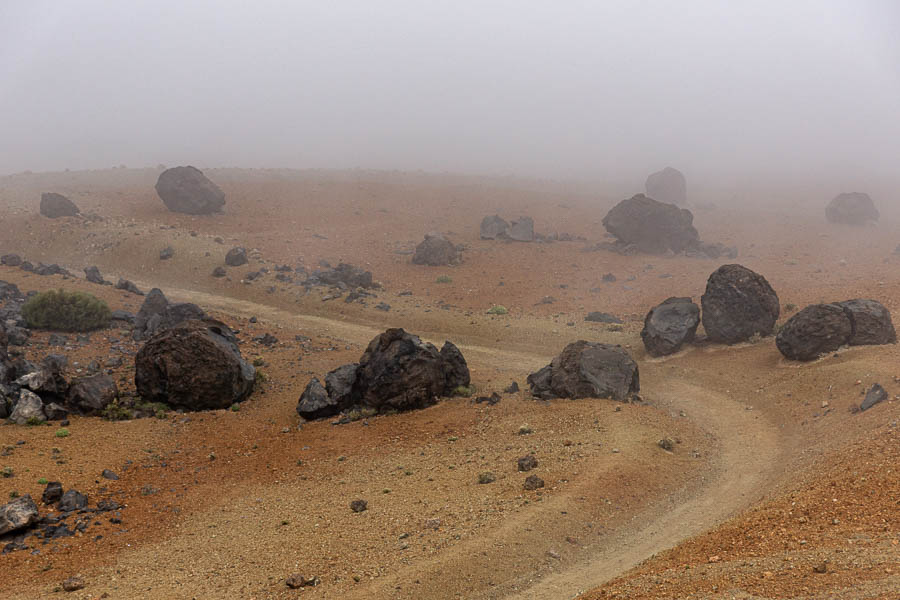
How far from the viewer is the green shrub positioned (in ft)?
88.8

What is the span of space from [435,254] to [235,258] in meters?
13.7

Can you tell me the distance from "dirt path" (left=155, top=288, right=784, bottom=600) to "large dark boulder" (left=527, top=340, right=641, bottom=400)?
2007mm

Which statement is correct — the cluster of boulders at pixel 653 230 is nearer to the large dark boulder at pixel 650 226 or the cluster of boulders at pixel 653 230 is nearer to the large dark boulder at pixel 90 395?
the large dark boulder at pixel 650 226

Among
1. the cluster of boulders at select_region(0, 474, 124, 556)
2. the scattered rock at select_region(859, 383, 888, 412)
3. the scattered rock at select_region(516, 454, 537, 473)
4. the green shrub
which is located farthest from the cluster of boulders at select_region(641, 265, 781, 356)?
the green shrub

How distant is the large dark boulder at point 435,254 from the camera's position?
156ft

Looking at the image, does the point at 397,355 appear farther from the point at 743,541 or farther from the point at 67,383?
the point at 743,541

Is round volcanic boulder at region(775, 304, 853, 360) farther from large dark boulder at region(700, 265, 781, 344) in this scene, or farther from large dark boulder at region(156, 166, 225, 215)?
large dark boulder at region(156, 166, 225, 215)

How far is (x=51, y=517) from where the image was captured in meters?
14.2

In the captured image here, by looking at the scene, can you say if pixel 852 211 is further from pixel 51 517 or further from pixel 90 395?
pixel 51 517

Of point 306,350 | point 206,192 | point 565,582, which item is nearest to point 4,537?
point 565,582

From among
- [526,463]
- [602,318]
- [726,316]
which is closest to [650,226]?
[602,318]

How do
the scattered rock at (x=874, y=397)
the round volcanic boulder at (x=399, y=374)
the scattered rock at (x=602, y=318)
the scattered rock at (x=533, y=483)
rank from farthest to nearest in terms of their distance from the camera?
1. the scattered rock at (x=602, y=318)
2. the round volcanic boulder at (x=399, y=374)
3. the scattered rock at (x=874, y=397)
4. the scattered rock at (x=533, y=483)

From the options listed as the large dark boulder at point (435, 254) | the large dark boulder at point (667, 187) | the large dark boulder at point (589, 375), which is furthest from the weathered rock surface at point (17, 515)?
→ the large dark boulder at point (667, 187)

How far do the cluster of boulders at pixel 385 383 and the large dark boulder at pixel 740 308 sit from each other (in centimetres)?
1260
